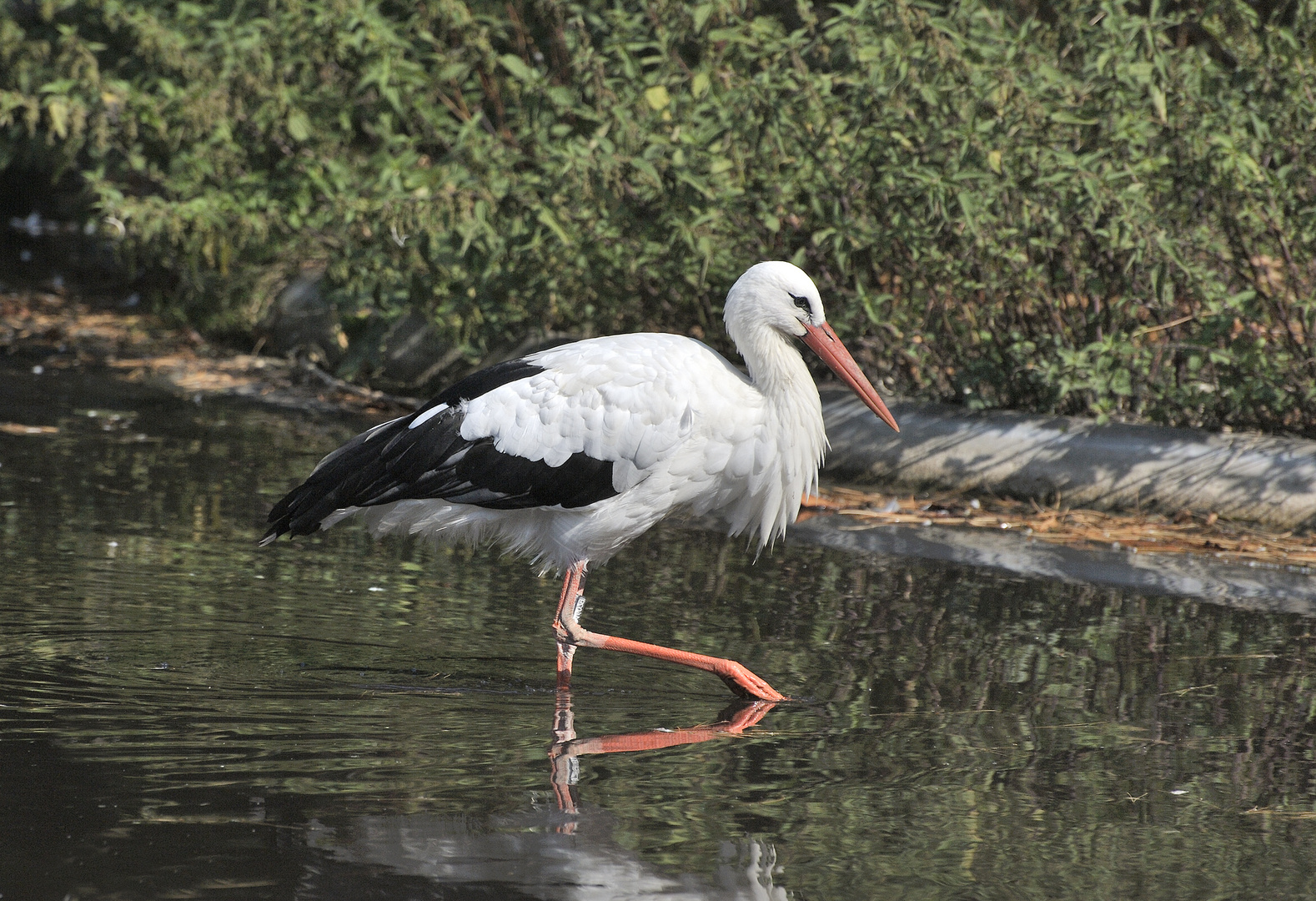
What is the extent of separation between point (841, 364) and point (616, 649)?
1.35 meters

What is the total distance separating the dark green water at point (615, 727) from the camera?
12.1 ft

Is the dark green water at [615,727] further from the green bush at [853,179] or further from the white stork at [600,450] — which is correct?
the green bush at [853,179]

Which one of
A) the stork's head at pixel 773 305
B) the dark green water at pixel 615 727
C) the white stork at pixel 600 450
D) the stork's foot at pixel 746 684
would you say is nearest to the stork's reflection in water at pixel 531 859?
the dark green water at pixel 615 727

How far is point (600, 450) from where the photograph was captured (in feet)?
17.7

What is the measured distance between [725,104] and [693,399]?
3.06 meters

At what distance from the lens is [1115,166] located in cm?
730

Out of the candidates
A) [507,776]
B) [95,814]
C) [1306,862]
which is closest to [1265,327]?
[1306,862]

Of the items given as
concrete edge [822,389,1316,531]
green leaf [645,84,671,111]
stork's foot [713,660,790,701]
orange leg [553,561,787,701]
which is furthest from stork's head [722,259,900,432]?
green leaf [645,84,671,111]

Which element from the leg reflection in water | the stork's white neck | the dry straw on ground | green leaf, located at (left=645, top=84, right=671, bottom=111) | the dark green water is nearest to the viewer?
the dark green water

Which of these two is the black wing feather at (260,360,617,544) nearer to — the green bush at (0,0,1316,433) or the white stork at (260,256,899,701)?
the white stork at (260,256,899,701)

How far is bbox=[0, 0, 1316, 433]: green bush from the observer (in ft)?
24.0

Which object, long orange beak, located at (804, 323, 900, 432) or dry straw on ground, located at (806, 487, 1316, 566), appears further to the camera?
dry straw on ground, located at (806, 487, 1316, 566)

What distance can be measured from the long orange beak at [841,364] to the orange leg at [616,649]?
113 cm

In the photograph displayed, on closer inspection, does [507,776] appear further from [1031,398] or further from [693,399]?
[1031,398]
